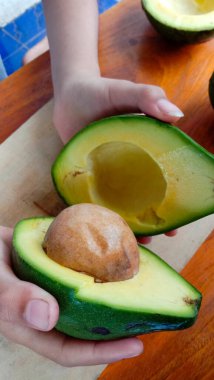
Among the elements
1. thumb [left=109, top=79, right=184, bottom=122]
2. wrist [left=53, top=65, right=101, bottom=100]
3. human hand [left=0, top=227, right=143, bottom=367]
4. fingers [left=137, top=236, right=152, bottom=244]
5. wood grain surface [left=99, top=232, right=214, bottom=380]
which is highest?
thumb [left=109, top=79, right=184, bottom=122]

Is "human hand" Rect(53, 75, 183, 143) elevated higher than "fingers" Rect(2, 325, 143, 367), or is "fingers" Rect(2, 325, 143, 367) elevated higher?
"human hand" Rect(53, 75, 183, 143)

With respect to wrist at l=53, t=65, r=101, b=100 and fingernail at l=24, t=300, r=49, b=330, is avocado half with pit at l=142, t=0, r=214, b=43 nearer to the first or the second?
wrist at l=53, t=65, r=101, b=100

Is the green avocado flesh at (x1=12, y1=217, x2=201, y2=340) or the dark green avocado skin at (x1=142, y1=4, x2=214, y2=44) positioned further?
the dark green avocado skin at (x1=142, y1=4, x2=214, y2=44)

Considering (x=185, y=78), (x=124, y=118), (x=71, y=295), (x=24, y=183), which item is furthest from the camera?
(x=185, y=78)

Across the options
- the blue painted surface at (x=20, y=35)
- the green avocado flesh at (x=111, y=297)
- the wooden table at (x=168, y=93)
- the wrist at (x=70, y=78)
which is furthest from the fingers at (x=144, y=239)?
the blue painted surface at (x=20, y=35)

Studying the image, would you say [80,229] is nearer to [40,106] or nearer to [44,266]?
[44,266]

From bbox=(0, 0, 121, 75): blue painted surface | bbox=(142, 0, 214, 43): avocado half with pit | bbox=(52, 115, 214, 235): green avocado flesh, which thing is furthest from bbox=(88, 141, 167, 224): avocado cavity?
bbox=(0, 0, 121, 75): blue painted surface

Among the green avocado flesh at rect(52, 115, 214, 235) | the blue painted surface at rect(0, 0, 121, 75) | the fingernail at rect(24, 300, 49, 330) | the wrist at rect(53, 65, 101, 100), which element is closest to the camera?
the fingernail at rect(24, 300, 49, 330)

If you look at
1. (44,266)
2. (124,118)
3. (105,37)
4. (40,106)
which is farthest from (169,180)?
(105,37)
